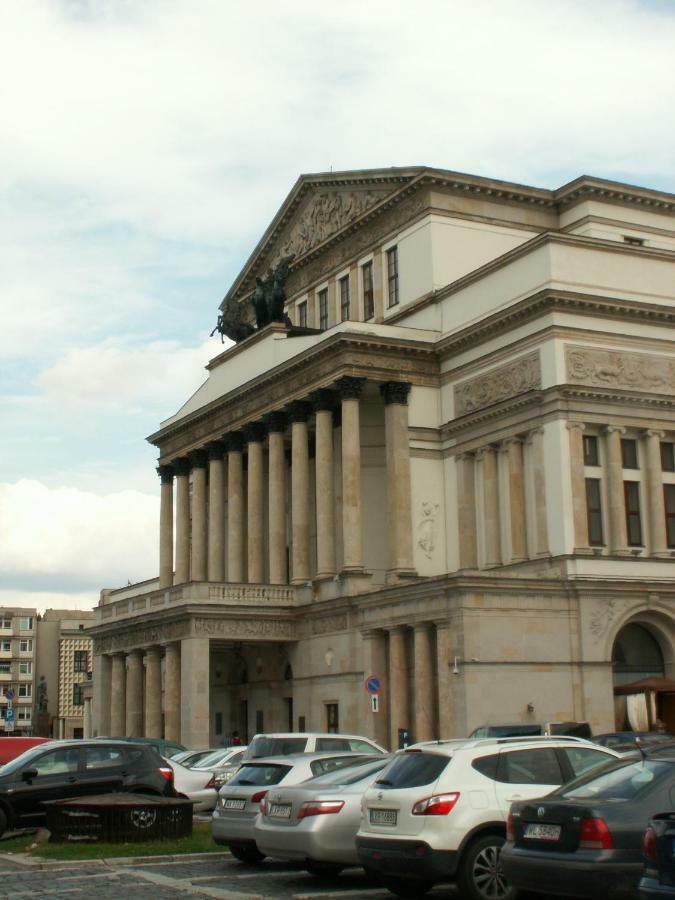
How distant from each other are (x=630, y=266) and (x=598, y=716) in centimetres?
1659

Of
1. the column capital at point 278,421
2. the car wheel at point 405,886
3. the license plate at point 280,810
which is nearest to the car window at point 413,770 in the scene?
the car wheel at point 405,886

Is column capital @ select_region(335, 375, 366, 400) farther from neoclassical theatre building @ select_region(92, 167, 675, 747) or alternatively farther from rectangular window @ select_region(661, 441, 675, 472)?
rectangular window @ select_region(661, 441, 675, 472)

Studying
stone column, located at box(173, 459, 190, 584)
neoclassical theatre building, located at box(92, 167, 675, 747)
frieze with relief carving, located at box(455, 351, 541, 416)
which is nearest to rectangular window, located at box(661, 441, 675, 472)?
neoclassical theatre building, located at box(92, 167, 675, 747)

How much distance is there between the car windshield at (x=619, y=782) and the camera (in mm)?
13930

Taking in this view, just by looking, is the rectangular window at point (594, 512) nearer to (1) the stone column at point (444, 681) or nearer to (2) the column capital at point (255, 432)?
(1) the stone column at point (444, 681)

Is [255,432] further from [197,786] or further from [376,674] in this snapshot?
[197,786]

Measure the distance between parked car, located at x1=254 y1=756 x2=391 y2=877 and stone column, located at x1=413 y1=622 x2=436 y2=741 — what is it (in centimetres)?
2544

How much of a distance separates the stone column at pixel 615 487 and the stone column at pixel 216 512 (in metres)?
22.7

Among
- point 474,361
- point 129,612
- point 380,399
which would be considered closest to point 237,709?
point 129,612

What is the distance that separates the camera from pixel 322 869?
1942 centimetres

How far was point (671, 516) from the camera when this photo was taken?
160 feet

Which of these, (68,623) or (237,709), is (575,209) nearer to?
(237,709)

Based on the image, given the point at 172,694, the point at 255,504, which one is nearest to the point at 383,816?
the point at 172,694

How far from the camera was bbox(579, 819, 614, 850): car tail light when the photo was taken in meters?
13.5
